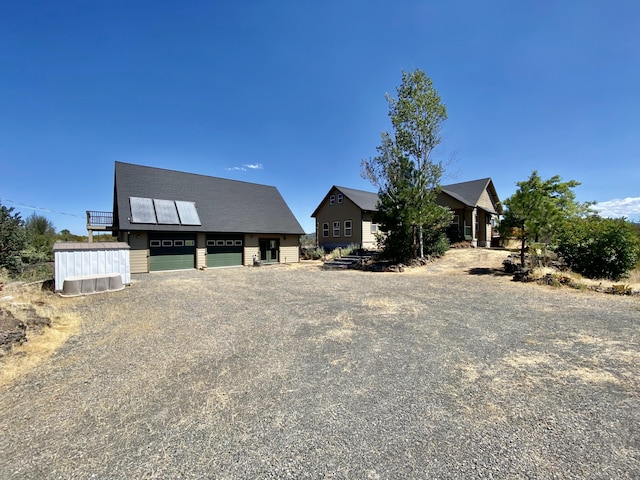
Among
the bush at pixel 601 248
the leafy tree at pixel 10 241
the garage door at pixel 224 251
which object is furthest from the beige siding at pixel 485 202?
the leafy tree at pixel 10 241

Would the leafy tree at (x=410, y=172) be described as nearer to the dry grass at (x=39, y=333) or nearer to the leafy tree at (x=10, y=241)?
the dry grass at (x=39, y=333)

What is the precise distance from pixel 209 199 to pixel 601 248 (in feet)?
70.0

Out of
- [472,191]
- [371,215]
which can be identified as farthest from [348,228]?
[472,191]

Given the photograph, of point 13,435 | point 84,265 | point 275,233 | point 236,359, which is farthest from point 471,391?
point 275,233

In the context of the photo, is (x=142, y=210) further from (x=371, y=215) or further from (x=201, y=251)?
Result: (x=371, y=215)

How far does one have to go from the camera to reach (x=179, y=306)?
7.86m

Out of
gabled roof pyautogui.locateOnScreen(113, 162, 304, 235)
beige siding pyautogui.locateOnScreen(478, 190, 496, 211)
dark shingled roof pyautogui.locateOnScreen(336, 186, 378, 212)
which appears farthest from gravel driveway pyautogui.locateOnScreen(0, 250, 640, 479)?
dark shingled roof pyautogui.locateOnScreen(336, 186, 378, 212)

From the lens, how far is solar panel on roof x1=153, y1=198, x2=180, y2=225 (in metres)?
17.0

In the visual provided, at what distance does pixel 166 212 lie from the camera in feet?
57.0

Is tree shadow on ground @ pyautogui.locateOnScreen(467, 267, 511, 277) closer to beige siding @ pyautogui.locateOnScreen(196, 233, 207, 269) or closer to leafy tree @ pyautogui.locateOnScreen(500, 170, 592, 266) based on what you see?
leafy tree @ pyautogui.locateOnScreen(500, 170, 592, 266)

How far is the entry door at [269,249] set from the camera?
69.0ft

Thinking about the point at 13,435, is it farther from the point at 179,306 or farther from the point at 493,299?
the point at 493,299

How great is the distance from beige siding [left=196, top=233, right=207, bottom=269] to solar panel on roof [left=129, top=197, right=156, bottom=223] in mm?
2734

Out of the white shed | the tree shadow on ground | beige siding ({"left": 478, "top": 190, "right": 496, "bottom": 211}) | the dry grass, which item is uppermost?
beige siding ({"left": 478, "top": 190, "right": 496, "bottom": 211})
